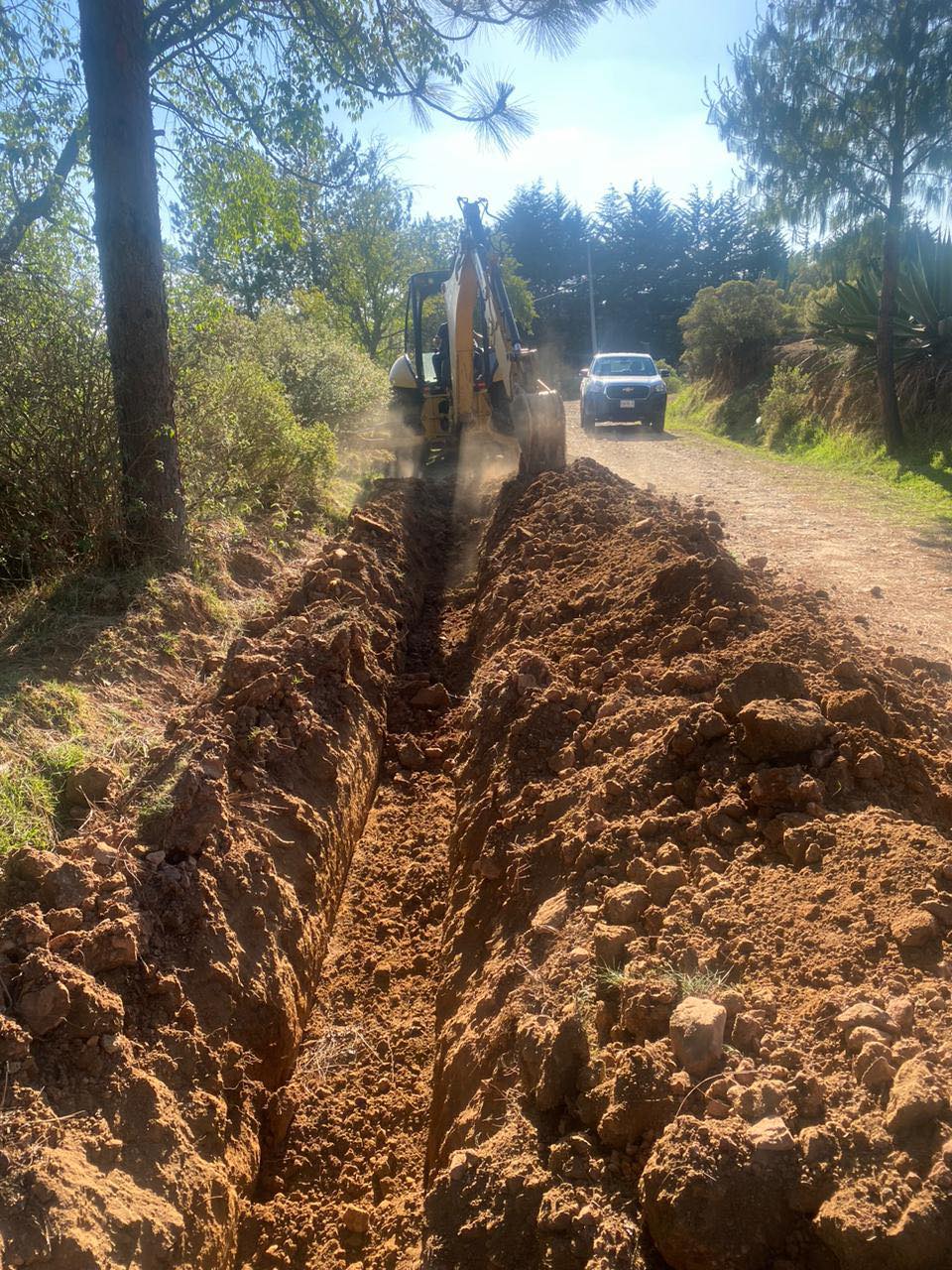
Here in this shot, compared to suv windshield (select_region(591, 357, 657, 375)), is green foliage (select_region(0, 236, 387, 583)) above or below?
below

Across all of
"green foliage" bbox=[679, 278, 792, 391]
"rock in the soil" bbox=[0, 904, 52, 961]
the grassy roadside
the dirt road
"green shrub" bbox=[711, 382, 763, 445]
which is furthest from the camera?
"green foliage" bbox=[679, 278, 792, 391]

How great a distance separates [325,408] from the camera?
13266 mm

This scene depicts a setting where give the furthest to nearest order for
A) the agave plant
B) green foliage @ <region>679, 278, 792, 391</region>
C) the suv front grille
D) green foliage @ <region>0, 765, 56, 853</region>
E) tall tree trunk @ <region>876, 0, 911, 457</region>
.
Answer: green foliage @ <region>679, 278, 792, 391</region>
the suv front grille
the agave plant
tall tree trunk @ <region>876, 0, 911, 457</region>
green foliage @ <region>0, 765, 56, 853</region>

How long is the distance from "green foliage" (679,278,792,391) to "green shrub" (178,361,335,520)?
49.8 ft

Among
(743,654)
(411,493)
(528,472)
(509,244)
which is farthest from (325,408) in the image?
(509,244)

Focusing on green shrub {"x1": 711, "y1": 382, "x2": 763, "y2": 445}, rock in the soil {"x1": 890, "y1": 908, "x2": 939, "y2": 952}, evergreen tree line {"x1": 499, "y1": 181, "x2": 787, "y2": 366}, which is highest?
evergreen tree line {"x1": 499, "y1": 181, "x2": 787, "y2": 366}

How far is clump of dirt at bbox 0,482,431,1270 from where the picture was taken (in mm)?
2535

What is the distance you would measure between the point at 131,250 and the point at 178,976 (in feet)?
16.5

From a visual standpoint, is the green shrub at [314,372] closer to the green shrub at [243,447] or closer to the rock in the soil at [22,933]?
the green shrub at [243,447]

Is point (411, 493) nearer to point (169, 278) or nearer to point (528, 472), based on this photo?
point (528, 472)

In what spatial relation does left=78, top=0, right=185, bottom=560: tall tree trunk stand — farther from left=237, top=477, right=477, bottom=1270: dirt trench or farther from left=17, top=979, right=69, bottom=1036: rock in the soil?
left=17, top=979, right=69, bottom=1036: rock in the soil

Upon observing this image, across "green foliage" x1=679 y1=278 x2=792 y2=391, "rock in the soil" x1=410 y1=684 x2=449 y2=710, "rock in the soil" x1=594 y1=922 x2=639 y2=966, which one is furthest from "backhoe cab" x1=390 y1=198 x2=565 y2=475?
"green foliage" x1=679 y1=278 x2=792 y2=391

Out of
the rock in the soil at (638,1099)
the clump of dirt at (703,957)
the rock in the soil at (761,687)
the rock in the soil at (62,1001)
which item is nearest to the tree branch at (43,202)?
the clump of dirt at (703,957)

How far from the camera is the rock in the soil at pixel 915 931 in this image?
8.29 ft
